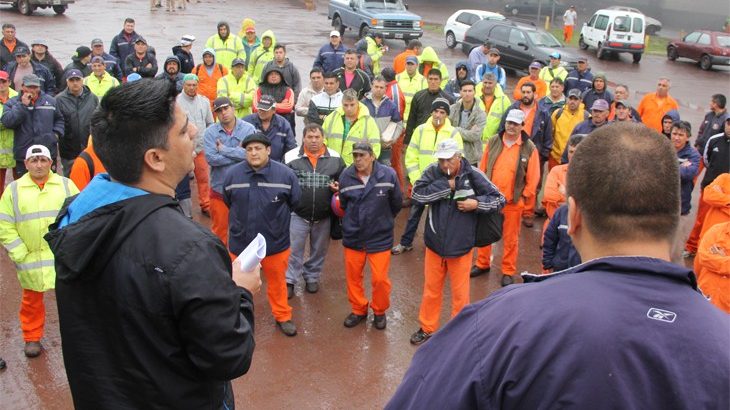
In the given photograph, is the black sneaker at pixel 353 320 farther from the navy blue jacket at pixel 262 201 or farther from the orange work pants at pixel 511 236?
the orange work pants at pixel 511 236

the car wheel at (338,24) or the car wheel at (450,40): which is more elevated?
the car wheel at (338,24)

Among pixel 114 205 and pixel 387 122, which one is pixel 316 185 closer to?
pixel 387 122

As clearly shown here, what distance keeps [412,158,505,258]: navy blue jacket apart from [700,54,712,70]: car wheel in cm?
2308

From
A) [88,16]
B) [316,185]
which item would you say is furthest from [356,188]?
[88,16]

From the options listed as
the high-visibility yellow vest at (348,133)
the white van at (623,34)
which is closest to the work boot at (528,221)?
the high-visibility yellow vest at (348,133)

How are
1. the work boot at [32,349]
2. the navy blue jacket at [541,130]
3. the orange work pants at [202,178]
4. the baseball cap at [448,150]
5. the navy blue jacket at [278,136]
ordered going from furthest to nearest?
the navy blue jacket at [541,130] → the orange work pants at [202,178] → the navy blue jacket at [278,136] → the baseball cap at [448,150] → the work boot at [32,349]

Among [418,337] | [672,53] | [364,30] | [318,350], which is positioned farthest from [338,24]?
[318,350]

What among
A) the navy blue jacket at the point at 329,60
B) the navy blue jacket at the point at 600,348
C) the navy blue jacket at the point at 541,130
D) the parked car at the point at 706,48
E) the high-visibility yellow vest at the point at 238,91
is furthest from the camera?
the parked car at the point at 706,48

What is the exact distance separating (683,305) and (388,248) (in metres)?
5.42

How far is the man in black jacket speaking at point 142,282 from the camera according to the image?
1.99 meters

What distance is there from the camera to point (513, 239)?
7.96 metres

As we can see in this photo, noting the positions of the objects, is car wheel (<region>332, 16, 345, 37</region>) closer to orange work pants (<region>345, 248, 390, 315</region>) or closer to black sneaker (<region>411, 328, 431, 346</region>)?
orange work pants (<region>345, 248, 390, 315</region>)

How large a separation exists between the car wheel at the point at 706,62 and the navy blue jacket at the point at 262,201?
→ 23959mm

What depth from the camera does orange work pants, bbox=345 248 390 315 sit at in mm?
6723
